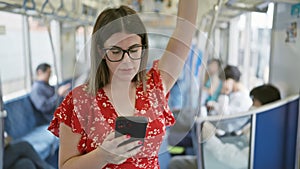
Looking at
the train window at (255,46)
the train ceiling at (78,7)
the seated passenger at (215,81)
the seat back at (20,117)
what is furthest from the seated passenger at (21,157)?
the train window at (255,46)

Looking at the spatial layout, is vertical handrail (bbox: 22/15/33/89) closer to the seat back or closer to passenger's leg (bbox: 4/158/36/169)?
the seat back

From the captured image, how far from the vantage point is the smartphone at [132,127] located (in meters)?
0.72

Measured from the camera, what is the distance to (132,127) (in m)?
0.73

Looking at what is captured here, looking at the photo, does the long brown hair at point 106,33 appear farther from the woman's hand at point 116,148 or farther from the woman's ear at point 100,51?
the woman's hand at point 116,148

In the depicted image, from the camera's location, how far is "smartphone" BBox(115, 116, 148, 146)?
0.72 metres

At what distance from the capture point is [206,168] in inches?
68.4

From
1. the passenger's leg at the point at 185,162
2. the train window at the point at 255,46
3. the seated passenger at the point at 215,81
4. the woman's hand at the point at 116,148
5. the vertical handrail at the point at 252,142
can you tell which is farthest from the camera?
the passenger's leg at the point at 185,162

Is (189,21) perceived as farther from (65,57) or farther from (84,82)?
(65,57)

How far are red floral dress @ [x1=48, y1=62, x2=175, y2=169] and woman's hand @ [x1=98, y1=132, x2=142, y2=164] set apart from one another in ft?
0.10

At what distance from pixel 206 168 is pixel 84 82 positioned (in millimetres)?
1119

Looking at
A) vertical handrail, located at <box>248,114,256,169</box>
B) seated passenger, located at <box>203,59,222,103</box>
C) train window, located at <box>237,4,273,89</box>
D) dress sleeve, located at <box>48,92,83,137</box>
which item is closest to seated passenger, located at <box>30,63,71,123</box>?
train window, located at <box>237,4,273,89</box>

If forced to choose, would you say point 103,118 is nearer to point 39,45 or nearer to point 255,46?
point 255,46

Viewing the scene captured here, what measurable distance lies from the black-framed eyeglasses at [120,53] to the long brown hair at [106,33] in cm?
2

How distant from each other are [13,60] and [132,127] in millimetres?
2935
